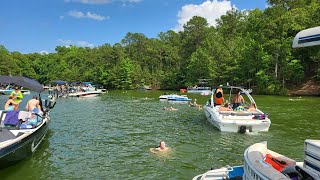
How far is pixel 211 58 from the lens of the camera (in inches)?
2948

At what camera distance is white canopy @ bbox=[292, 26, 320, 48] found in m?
6.11

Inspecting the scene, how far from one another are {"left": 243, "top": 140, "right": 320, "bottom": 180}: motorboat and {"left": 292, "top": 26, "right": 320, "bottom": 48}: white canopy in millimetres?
1934

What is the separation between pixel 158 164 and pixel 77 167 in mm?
3150

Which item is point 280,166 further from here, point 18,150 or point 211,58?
point 211,58

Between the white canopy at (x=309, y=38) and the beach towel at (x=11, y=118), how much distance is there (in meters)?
11.2

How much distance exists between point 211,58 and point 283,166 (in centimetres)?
6857

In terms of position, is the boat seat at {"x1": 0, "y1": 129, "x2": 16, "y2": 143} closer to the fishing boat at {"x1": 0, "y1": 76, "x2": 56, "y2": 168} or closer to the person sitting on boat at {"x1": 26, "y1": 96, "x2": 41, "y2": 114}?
the fishing boat at {"x1": 0, "y1": 76, "x2": 56, "y2": 168}

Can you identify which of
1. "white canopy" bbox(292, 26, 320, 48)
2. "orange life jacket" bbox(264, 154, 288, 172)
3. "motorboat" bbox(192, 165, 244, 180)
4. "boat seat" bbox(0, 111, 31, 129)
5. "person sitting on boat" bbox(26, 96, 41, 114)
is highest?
"white canopy" bbox(292, 26, 320, 48)

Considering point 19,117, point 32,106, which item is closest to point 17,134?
point 19,117

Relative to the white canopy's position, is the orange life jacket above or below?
below

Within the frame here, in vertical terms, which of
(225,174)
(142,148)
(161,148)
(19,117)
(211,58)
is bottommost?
(142,148)

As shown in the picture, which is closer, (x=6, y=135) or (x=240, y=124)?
(x=6, y=135)

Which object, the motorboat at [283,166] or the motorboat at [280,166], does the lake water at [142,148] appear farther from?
the motorboat at [283,166]

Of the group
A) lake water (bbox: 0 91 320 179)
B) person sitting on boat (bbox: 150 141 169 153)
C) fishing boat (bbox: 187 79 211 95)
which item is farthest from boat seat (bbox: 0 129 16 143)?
fishing boat (bbox: 187 79 211 95)
